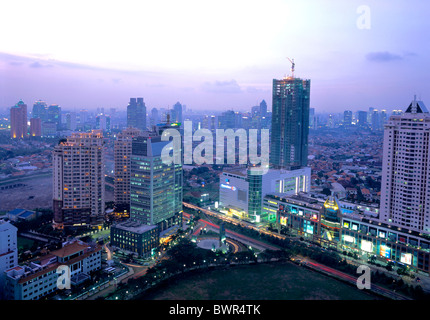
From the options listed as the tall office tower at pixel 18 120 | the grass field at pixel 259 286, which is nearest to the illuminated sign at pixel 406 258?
the grass field at pixel 259 286

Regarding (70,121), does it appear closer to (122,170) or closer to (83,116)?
(83,116)

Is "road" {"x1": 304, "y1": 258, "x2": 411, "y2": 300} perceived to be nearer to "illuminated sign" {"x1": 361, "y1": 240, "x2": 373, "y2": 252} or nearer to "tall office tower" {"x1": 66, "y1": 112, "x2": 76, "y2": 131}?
"illuminated sign" {"x1": 361, "y1": 240, "x2": 373, "y2": 252}

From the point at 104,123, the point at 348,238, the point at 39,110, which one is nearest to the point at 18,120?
the point at 39,110

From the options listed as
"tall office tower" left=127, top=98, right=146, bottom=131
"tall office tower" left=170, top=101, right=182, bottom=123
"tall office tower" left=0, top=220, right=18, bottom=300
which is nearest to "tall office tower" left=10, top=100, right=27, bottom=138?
"tall office tower" left=127, top=98, right=146, bottom=131

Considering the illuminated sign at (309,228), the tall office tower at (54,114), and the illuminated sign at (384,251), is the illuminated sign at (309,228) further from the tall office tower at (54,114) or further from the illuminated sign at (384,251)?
the tall office tower at (54,114)
